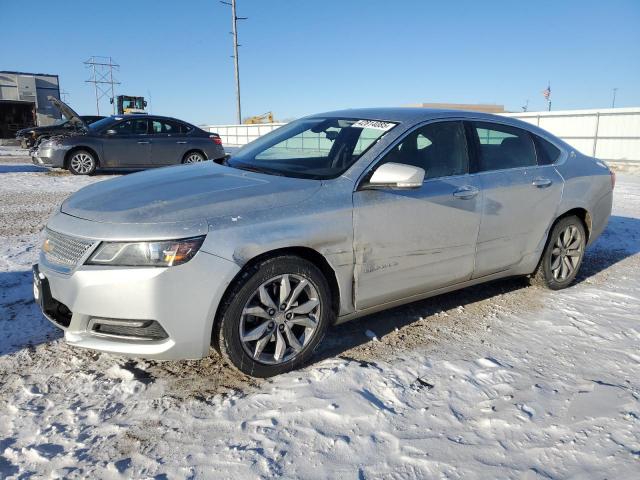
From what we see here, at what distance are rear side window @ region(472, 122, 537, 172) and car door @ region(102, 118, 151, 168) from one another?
10.4m

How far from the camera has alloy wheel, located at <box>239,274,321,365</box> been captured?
2.87 m

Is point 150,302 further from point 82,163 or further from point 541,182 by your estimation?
point 82,163

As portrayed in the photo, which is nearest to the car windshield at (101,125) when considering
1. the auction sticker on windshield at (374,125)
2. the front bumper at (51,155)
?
the front bumper at (51,155)

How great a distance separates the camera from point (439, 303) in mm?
4371

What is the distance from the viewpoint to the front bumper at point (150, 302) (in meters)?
2.57

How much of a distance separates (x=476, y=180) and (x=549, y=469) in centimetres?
211

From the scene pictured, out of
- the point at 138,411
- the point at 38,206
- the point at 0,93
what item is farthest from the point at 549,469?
the point at 0,93

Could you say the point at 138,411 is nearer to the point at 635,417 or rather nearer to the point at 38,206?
the point at 635,417

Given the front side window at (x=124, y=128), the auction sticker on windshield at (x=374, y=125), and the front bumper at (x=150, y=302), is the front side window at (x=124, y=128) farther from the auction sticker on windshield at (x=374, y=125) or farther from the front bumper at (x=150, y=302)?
the front bumper at (x=150, y=302)

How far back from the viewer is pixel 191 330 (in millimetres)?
2678

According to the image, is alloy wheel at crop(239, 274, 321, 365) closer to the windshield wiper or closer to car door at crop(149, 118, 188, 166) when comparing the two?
the windshield wiper

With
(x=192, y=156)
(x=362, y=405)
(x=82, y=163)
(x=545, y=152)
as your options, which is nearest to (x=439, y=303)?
(x=545, y=152)

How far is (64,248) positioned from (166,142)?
35.4 feet

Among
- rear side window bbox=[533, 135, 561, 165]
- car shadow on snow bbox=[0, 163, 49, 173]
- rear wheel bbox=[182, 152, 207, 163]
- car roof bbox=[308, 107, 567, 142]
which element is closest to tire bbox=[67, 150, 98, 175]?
rear wheel bbox=[182, 152, 207, 163]
